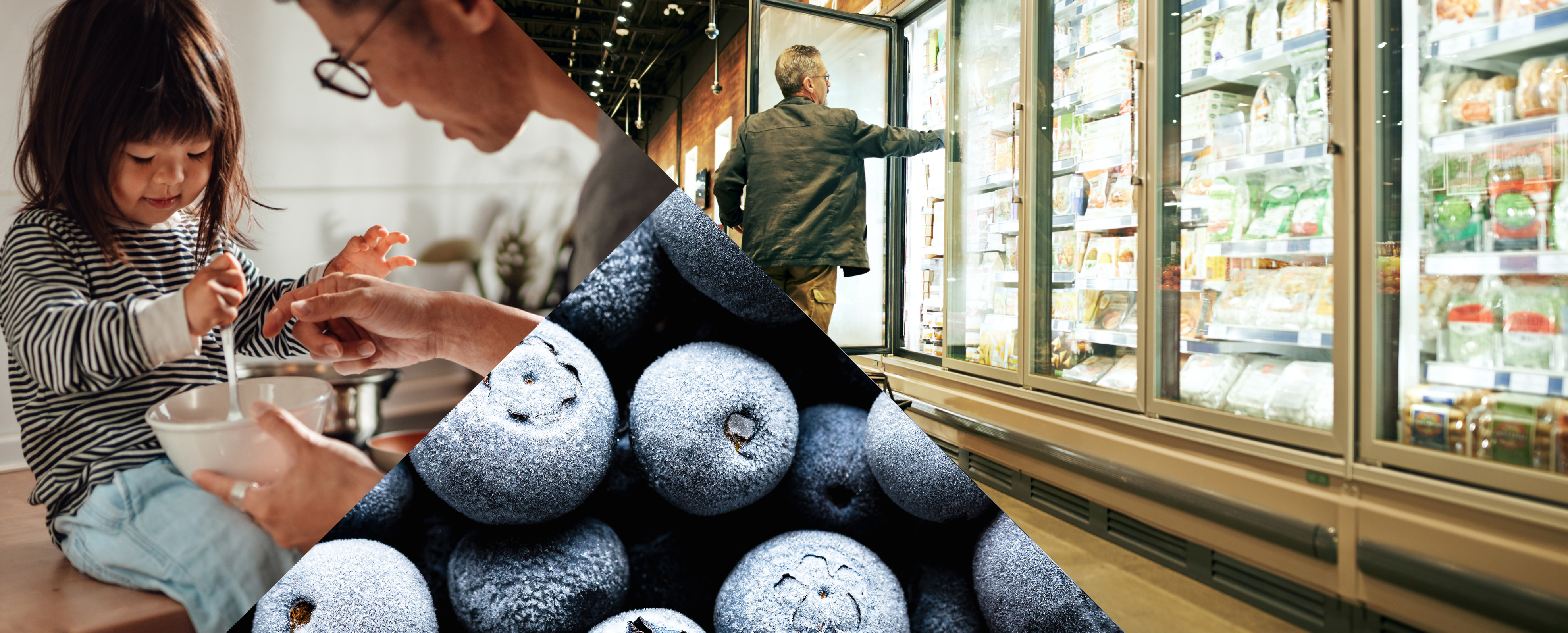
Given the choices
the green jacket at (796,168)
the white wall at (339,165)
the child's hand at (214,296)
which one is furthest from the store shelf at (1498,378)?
the child's hand at (214,296)

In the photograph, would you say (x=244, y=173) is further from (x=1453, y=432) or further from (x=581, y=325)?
(x=1453, y=432)

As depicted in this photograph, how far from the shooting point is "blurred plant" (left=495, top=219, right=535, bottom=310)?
0.39 m

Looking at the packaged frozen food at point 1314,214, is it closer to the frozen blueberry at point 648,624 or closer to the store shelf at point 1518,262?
the store shelf at point 1518,262

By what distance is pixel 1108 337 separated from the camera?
0.54 m

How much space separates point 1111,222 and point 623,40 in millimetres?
353

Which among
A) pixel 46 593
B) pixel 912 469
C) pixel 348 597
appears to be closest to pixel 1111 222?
pixel 912 469

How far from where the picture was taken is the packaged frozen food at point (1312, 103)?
1.28 ft

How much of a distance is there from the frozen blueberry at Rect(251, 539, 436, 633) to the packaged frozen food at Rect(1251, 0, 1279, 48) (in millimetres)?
507

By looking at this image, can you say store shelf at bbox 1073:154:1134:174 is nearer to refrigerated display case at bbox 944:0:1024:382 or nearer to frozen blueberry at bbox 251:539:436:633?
refrigerated display case at bbox 944:0:1024:382

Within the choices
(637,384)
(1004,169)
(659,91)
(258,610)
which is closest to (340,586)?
(258,610)

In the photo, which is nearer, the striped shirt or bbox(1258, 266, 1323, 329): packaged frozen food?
the striped shirt

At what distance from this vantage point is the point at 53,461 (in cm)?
30

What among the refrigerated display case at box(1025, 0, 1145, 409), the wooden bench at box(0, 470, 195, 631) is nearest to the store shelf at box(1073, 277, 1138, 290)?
the refrigerated display case at box(1025, 0, 1145, 409)

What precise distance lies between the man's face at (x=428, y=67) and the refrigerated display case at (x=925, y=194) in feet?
0.97
